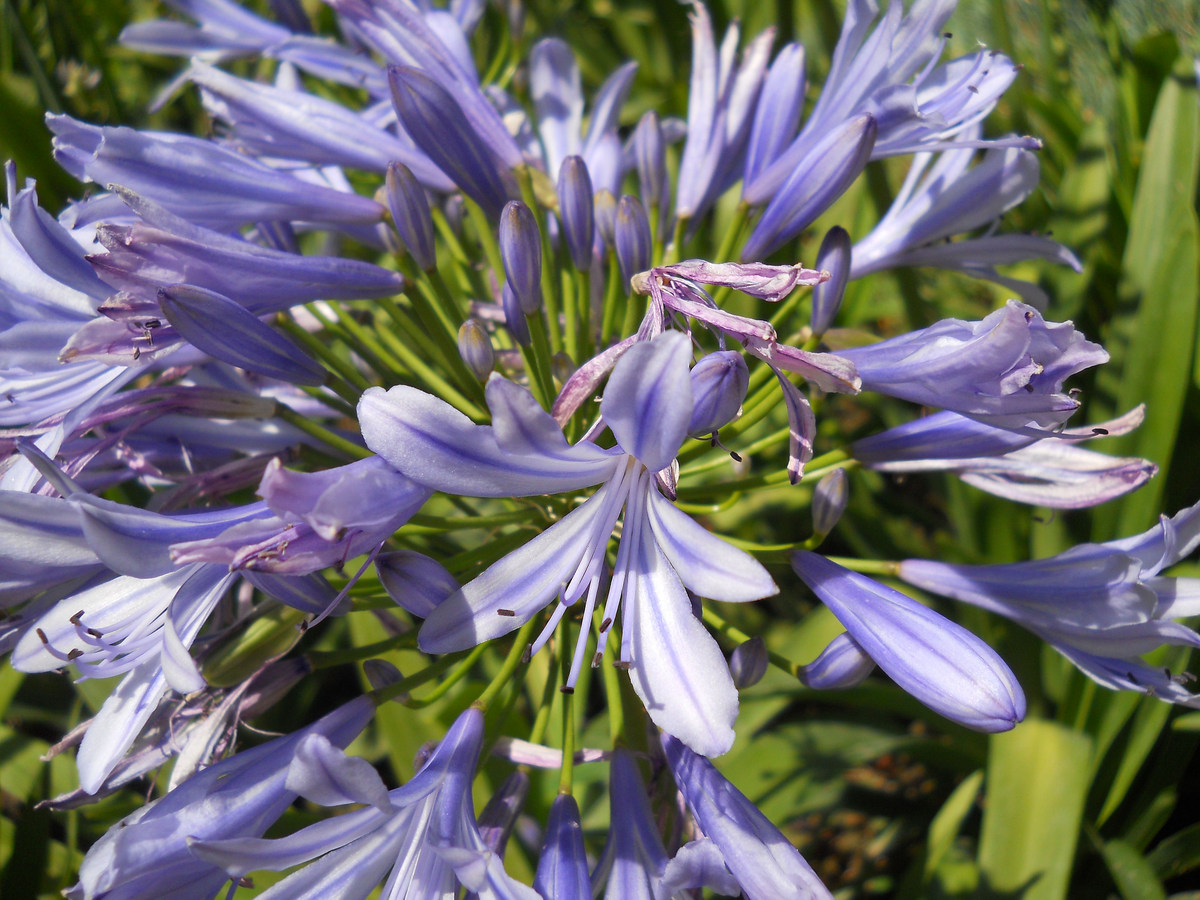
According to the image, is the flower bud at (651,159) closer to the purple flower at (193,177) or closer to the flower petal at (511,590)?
the purple flower at (193,177)

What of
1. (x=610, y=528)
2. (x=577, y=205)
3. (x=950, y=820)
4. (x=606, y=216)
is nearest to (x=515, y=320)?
(x=577, y=205)

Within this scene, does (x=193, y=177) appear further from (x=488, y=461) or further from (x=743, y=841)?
(x=743, y=841)

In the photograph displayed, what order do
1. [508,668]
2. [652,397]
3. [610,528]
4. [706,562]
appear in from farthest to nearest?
[508,668] < [610,528] < [706,562] < [652,397]

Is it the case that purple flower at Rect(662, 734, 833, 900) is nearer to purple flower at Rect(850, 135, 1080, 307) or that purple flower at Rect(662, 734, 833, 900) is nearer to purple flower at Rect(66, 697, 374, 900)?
purple flower at Rect(66, 697, 374, 900)

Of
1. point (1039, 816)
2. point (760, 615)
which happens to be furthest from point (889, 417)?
A: point (1039, 816)

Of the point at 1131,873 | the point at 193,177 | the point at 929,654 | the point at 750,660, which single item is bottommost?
the point at 1131,873

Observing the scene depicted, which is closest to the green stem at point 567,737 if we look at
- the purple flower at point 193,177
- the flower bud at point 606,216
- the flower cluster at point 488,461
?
the flower cluster at point 488,461
